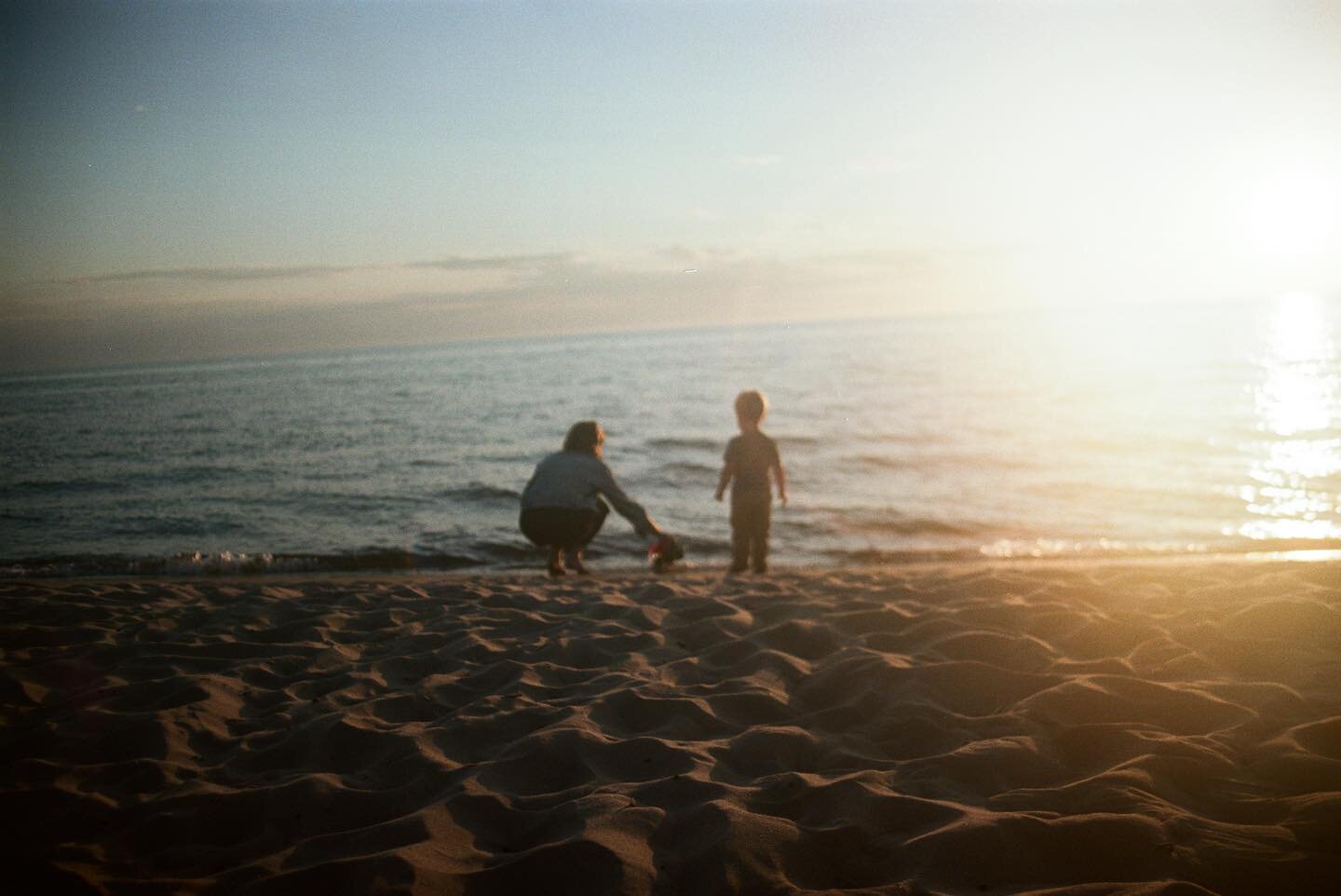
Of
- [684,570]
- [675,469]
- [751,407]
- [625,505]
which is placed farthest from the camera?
[675,469]

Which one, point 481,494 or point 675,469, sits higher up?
point 675,469

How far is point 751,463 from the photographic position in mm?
8141

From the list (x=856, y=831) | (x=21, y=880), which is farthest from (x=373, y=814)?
(x=856, y=831)

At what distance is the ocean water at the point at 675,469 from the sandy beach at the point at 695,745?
4.72 m

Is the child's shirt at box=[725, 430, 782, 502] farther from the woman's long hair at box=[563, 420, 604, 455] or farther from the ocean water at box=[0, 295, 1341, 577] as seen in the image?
the ocean water at box=[0, 295, 1341, 577]

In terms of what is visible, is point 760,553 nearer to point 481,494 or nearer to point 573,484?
point 573,484

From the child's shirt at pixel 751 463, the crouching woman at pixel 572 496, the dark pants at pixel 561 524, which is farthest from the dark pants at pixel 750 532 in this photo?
the dark pants at pixel 561 524

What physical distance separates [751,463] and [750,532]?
0.79m

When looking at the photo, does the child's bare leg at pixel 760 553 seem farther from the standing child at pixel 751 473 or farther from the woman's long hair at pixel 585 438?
the woman's long hair at pixel 585 438

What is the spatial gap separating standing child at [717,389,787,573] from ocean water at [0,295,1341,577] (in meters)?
1.82

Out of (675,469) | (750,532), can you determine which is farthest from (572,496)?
(675,469)

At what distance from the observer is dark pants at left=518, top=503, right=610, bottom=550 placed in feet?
25.8

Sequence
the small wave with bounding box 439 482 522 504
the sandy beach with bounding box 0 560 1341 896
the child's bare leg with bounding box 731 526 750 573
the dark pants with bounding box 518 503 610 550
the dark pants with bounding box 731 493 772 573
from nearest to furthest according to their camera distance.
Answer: the sandy beach with bounding box 0 560 1341 896 < the dark pants with bounding box 518 503 610 550 < the dark pants with bounding box 731 493 772 573 < the child's bare leg with bounding box 731 526 750 573 < the small wave with bounding box 439 482 522 504

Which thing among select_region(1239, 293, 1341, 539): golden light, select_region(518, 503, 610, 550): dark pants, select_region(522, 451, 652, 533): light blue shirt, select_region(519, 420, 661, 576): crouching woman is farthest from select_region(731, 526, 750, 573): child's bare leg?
select_region(1239, 293, 1341, 539): golden light
